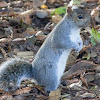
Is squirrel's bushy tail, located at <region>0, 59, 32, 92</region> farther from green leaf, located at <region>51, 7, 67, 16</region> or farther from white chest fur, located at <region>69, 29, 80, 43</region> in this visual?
green leaf, located at <region>51, 7, 67, 16</region>

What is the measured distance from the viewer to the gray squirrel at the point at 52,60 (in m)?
3.72

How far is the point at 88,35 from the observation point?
5258 mm

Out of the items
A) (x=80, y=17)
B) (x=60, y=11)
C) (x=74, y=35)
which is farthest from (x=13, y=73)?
(x=60, y=11)

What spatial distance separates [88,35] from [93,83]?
132 cm

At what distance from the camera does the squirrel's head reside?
3.70m

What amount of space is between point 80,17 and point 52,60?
690 millimetres

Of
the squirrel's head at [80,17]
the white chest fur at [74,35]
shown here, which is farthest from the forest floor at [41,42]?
the squirrel's head at [80,17]

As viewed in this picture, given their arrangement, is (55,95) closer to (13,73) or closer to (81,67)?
(13,73)

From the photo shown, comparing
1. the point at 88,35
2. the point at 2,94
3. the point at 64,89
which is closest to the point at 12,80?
the point at 2,94

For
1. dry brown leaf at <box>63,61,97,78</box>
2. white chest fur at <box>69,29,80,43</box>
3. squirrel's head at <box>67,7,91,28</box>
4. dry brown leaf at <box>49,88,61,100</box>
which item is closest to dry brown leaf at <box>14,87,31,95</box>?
dry brown leaf at <box>49,88,61,100</box>

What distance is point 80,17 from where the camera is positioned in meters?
3.75

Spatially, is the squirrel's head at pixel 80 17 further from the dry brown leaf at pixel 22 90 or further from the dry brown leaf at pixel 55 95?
the dry brown leaf at pixel 22 90

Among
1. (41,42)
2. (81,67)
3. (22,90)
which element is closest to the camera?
(22,90)

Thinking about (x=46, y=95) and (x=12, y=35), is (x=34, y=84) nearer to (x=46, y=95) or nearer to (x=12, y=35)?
(x=46, y=95)
